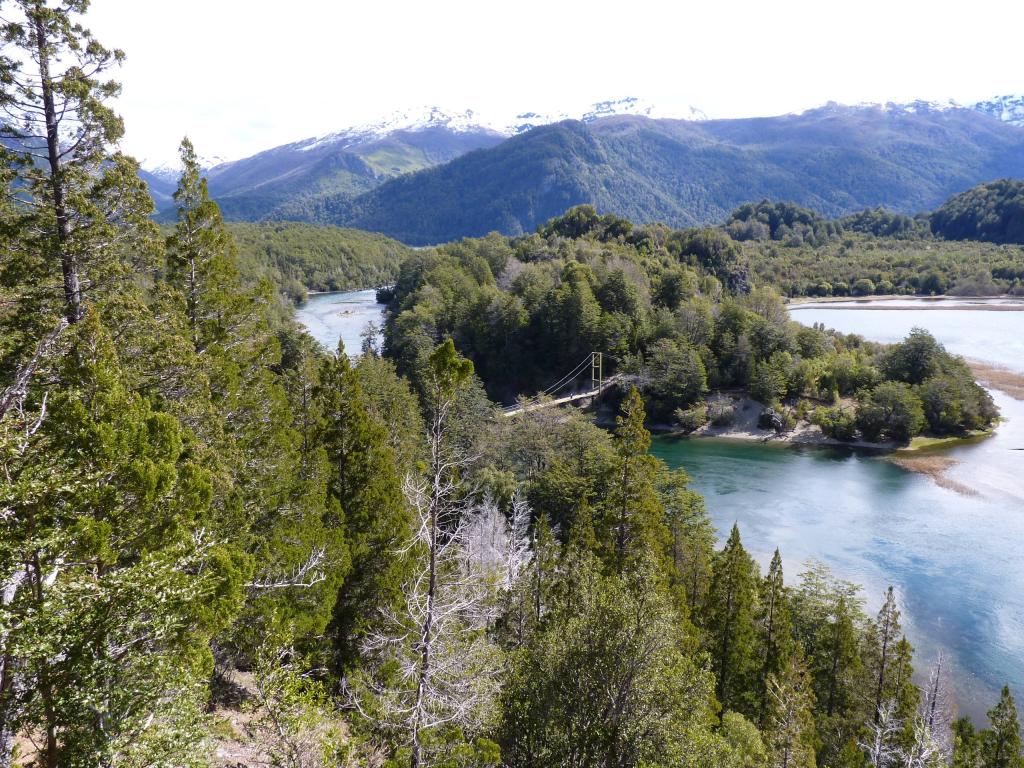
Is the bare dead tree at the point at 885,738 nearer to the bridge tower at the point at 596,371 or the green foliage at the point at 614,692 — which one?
the green foliage at the point at 614,692

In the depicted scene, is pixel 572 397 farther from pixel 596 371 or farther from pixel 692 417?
pixel 692 417

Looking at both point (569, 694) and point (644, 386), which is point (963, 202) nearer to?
point (644, 386)

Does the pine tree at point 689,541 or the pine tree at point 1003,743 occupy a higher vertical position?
the pine tree at point 689,541

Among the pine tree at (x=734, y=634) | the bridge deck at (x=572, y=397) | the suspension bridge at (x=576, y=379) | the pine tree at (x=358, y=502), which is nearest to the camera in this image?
the pine tree at (x=358, y=502)

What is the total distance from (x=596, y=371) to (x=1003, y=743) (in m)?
53.8

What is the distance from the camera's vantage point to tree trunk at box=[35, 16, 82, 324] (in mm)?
11898

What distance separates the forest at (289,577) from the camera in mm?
7820

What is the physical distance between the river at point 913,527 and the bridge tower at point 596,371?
1075 cm

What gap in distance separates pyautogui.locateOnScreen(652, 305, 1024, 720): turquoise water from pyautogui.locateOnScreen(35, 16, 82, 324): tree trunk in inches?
1256

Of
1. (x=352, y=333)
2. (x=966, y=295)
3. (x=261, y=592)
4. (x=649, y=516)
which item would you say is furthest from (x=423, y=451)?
(x=966, y=295)

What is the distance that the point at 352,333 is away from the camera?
312 ft

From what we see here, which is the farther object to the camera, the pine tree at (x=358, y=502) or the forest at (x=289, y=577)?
the pine tree at (x=358, y=502)

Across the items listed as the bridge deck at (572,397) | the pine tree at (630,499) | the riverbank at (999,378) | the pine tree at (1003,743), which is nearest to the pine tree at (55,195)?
the pine tree at (630,499)

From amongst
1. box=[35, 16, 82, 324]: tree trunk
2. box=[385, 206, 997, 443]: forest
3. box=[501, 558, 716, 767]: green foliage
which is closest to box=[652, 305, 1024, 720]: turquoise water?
box=[385, 206, 997, 443]: forest
